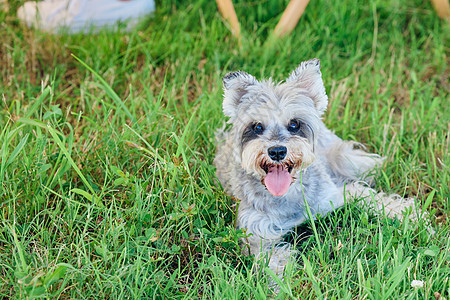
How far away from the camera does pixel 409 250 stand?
3.19m

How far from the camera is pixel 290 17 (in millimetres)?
5363

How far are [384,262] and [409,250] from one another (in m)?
0.33

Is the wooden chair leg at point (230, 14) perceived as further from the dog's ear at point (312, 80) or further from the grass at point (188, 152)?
the dog's ear at point (312, 80)

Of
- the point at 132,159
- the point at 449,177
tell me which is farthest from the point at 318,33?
the point at 132,159

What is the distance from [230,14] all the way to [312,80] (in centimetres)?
230

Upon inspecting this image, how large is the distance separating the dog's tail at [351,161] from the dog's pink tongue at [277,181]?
103cm

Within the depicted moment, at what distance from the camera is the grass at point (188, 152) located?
9.78ft

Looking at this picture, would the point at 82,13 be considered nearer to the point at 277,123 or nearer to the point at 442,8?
the point at 277,123

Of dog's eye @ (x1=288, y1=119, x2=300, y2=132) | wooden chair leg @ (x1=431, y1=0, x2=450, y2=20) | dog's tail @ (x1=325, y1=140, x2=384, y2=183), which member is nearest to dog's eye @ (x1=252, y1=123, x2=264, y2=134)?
dog's eye @ (x1=288, y1=119, x2=300, y2=132)

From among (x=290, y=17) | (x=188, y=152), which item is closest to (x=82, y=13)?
(x=290, y=17)

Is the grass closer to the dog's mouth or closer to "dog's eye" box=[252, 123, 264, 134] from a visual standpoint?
the dog's mouth

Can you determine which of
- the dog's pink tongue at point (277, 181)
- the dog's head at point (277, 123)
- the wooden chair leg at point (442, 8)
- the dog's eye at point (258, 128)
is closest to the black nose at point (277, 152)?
the dog's head at point (277, 123)

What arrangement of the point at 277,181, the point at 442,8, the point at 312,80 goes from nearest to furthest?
the point at 277,181
the point at 312,80
the point at 442,8

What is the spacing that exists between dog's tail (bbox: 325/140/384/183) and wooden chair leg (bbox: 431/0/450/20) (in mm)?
2644
